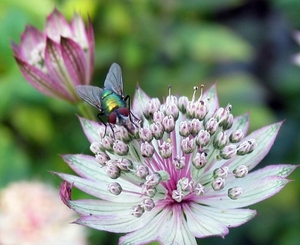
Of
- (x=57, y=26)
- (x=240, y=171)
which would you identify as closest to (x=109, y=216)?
(x=240, y=171)

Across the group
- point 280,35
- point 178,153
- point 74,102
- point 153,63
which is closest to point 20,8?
point 153,63

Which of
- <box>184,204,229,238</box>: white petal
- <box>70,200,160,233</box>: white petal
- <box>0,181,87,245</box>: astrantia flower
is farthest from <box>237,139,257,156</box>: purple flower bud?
<box>0,181,87,245</box>: astrantia flower

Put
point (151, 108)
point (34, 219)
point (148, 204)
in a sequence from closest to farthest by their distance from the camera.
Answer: point (148, 204)
point (151, 108)
point (34, 219)

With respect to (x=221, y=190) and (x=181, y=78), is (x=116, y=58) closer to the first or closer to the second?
(x=181, y=78)

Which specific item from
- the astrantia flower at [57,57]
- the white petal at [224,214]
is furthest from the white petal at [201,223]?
the astrantia flower at [57,57]

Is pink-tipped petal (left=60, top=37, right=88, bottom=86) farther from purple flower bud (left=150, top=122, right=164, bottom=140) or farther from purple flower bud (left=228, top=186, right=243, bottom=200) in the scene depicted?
purple flower bud (left=228, top=186, right=243, bottom=200)

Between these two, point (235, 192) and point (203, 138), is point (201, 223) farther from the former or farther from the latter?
point (203, 138)

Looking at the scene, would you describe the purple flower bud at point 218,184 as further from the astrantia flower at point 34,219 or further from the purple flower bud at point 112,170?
the astrantia flower at point 34,219

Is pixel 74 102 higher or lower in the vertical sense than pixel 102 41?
lower
